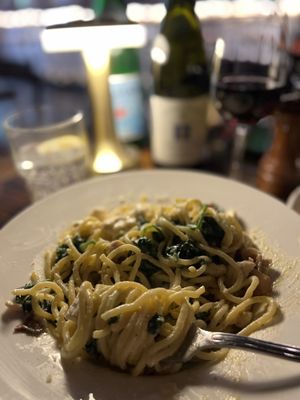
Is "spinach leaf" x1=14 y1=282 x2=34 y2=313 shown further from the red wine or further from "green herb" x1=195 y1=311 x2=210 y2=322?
the red wine

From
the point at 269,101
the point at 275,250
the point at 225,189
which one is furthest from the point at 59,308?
the point at 269,101

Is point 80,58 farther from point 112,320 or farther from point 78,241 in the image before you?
point 112,320

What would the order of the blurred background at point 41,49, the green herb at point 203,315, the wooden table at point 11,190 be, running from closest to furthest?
the green herb at point 203,315 → the wooden table at point 11,190 → the blurred background at point 41,49

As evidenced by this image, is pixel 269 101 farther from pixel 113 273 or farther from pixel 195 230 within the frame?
pixel 113 273

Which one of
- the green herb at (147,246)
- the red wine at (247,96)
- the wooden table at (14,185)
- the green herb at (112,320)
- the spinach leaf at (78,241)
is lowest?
the wooden table at (14,185)

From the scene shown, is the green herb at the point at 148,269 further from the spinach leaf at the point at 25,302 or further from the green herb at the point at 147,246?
the spinach leaf at the point at 25,302

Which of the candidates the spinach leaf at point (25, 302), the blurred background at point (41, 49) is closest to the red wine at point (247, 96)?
the blurred background at point (41, 49)

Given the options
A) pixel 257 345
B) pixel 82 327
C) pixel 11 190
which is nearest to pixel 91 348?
pixel 82 327
